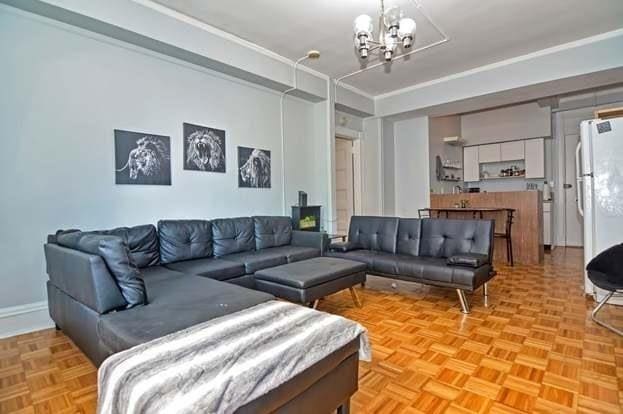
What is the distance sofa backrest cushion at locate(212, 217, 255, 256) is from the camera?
3570mm

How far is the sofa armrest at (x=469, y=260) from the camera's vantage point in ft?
9.68

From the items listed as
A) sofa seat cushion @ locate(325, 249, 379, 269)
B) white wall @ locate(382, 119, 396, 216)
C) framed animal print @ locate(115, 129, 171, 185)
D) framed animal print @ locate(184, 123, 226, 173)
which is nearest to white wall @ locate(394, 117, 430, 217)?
white wall @ locate(382, 119, 396, 216)

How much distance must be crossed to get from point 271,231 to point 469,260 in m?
2.21

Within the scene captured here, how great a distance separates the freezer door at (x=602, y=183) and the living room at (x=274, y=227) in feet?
0.06

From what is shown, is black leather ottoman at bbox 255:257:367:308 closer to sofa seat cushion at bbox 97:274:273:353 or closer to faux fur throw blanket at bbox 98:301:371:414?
sofa seat cushion at bbox 97:274:273:353

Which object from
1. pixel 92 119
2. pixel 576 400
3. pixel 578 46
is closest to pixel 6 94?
pixel 92 119

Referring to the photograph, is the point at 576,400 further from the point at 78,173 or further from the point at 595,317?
the point at 78,173

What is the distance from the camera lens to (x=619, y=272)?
2.66 metres

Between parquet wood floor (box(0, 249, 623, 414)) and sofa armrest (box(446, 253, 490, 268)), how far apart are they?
42 centimetres

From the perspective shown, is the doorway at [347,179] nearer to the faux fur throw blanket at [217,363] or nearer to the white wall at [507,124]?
the white wall at [507,124]

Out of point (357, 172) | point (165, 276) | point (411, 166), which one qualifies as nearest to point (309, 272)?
point (165, 276)

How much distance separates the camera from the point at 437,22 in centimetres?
352

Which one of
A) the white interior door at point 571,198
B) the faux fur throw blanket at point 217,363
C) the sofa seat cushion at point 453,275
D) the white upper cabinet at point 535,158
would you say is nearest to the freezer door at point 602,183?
the sofa seat cushion at point 453,275

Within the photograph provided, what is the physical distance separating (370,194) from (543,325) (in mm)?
3837
